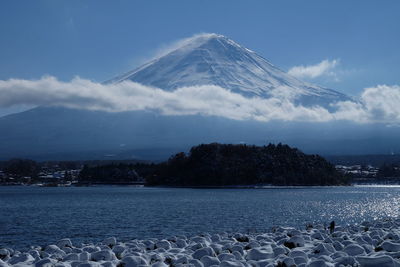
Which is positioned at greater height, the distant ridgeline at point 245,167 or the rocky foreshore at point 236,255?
the distant ridgeline at point 245,167

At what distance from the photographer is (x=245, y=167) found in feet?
344

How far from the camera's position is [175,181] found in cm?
10981

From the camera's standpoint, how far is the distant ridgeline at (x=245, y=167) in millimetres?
104500

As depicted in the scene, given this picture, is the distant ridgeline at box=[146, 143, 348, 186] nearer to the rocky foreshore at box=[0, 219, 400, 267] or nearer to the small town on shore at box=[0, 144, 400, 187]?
the small town on shore at box=[0, 144, 400, 187]

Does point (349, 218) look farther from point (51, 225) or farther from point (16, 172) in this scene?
point (16, 172)

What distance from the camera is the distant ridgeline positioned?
4114 inches

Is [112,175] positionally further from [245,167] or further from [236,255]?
[236,255]

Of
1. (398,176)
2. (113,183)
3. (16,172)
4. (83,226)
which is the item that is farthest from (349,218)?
(16,172)

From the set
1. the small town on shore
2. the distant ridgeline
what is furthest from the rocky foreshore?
the small town on shore

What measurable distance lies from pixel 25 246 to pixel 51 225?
27.5 ft

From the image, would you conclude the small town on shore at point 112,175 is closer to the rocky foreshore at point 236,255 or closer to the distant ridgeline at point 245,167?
the distant ridgeline at point 245,167

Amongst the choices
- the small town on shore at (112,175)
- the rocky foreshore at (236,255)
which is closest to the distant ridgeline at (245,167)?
the small town on shore at (112,175)

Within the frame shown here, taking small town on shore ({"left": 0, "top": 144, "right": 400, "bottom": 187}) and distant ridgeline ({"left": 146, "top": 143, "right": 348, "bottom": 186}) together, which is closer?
distant ridgeline ({"left": 146, "top": 143, "right": 348, "bottom": 186})

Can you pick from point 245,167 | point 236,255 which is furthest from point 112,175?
point 236,255
